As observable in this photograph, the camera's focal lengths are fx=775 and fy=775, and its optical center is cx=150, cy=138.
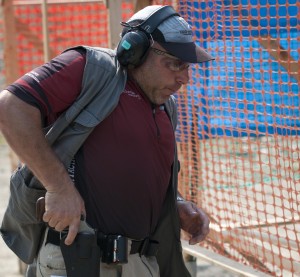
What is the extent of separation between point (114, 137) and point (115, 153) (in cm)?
7

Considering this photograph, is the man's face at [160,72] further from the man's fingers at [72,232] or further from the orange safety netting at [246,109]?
the orange safety netting at [246,109]

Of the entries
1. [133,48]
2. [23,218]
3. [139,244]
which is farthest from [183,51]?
[23,218]

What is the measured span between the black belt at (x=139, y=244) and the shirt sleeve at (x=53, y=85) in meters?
0.50

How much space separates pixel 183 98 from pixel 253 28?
A: 0.92 metres

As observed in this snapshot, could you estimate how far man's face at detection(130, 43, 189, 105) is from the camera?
3312 millimetres

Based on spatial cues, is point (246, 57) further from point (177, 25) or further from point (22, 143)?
point (22, 143)

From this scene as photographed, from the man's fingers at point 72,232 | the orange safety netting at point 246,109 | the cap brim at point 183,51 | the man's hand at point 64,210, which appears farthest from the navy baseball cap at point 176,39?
the orange safety netting at point 246,109

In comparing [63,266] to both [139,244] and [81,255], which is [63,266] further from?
[139,244]

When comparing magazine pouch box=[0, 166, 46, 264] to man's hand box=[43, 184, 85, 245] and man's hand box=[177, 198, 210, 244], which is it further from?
man's hand box=[177, 198, 210, 244]

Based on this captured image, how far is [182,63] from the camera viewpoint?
3.34m

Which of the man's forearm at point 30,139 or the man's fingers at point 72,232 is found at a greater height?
the man's forearm at point 30,139

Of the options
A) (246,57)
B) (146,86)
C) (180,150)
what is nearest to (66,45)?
(180,150)

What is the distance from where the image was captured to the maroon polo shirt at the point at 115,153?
314 cm

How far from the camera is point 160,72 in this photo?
10.9ft
